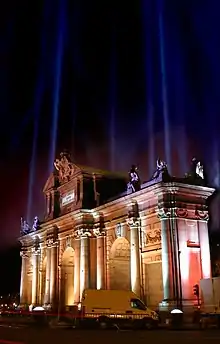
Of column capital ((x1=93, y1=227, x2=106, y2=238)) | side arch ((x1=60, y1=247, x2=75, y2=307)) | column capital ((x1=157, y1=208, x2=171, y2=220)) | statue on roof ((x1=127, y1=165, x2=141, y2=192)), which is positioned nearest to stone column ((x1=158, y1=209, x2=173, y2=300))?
column capital ((x1=157, y1=208, x2=171, y2=220))

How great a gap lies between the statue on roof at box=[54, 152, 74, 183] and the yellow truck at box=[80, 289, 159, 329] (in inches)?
1151

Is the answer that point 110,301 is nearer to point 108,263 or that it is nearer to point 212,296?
point 212,296

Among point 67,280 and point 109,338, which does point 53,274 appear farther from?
point 109,338

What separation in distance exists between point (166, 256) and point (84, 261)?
49.1 feet

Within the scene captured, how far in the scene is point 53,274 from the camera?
209 ft

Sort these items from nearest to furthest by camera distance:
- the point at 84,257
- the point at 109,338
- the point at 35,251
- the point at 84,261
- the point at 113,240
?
the point at 109,338 → the point at 113,240 → the point at 84,261 → the point at 84,257 → the point at 35,251

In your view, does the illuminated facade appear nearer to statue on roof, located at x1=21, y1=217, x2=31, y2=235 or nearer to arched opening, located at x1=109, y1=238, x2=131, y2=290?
arched opening, located at x1=109, y1=238, x2=131, y2=290

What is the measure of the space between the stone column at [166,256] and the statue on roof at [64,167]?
20839 millimetres

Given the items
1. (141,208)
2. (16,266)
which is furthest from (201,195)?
(16,266)

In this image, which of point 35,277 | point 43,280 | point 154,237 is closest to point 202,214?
point 154,237

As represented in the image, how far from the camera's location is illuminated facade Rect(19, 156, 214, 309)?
44219mm

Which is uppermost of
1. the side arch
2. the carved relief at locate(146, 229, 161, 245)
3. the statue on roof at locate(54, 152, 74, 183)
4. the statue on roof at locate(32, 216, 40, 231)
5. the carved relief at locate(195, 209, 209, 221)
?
the statue on roof at locate(54, 152, 74, 183)

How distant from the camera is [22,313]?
55.2 m

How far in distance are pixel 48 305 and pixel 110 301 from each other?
101 ft
